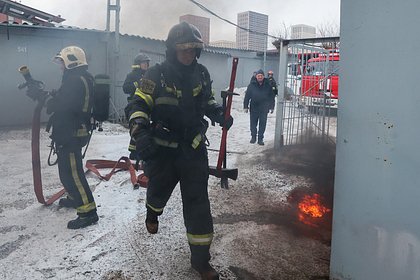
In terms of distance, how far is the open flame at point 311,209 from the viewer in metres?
4.12

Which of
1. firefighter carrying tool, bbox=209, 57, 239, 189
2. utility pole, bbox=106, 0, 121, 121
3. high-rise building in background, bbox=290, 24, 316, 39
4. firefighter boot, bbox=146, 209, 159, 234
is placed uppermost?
high-rise building in background, bbox=290, 24, 316, 39

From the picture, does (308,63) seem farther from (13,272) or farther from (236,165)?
(13,272)

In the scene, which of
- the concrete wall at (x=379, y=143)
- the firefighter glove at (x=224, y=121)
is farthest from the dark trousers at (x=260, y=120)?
the concrete wall at (x=379, y=143)

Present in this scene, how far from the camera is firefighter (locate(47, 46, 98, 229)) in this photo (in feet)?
12.4

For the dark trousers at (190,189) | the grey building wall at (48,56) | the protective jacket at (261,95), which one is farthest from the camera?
the grey building wall at (48,56)

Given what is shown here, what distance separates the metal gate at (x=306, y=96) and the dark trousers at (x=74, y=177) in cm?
467

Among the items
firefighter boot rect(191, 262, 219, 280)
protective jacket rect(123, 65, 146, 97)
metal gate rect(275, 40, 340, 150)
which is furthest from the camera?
metal gate rect(275, 40, 340, 150)

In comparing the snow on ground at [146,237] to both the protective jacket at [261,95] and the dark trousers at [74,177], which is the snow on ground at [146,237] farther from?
the protective jacket at [261,95]

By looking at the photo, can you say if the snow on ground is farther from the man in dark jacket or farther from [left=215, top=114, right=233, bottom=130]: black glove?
the man in dark jacket

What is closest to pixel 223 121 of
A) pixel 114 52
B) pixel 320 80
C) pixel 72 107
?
pixel 72 107

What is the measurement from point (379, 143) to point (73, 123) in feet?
9.94

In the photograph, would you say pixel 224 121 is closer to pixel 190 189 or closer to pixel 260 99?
pixel 190 189

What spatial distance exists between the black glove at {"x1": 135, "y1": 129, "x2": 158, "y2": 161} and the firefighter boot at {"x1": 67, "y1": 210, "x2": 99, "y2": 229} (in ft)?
5.19

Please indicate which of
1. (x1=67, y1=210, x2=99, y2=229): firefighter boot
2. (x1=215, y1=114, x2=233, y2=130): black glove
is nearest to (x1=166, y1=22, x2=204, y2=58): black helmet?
(x1=215, y1=114, x2=233, y2=130): black glove
